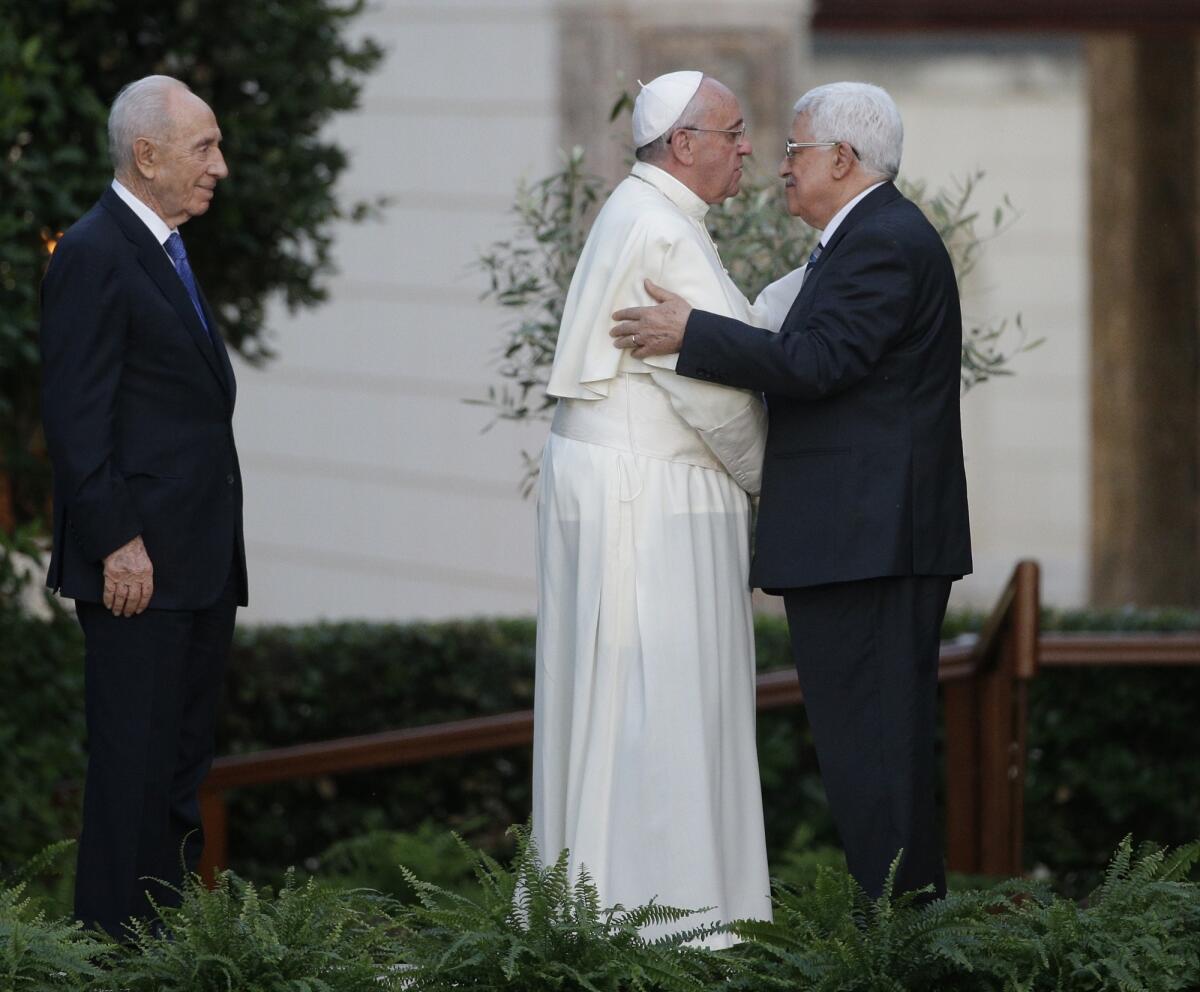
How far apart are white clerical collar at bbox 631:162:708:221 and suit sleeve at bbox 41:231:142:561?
1138 millimetres

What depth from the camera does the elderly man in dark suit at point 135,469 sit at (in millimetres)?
4422

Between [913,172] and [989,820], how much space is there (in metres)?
8.51

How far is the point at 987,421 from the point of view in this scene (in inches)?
581

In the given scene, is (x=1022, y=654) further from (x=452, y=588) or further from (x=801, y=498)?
(x=452, y=588)

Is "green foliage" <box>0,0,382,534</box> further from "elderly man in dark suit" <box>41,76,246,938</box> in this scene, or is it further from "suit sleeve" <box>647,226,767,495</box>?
"suit sleeve" <box>647,226,767,495</box>

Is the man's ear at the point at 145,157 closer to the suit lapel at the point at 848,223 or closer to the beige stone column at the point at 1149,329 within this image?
the suit lapel at the point at 848,223

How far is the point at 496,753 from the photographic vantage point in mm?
7594

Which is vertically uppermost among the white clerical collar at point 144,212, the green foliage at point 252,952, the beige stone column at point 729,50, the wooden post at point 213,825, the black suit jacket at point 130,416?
the beige stone column at point 729,50

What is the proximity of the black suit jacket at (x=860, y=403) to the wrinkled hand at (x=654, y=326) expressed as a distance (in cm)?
3

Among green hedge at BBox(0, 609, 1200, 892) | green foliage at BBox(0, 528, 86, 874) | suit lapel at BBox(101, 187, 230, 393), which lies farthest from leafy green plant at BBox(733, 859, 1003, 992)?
green hedge at BBox(0, 609, 1200, 892)

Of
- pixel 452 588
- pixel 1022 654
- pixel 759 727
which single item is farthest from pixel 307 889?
pixel 452 588

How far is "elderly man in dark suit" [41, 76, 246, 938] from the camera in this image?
442 centimetres

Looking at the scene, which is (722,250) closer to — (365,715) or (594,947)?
(594,947)

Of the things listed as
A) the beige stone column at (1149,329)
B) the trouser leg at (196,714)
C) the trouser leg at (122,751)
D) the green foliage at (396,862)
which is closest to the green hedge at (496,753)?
the green foliage at (396,862)
